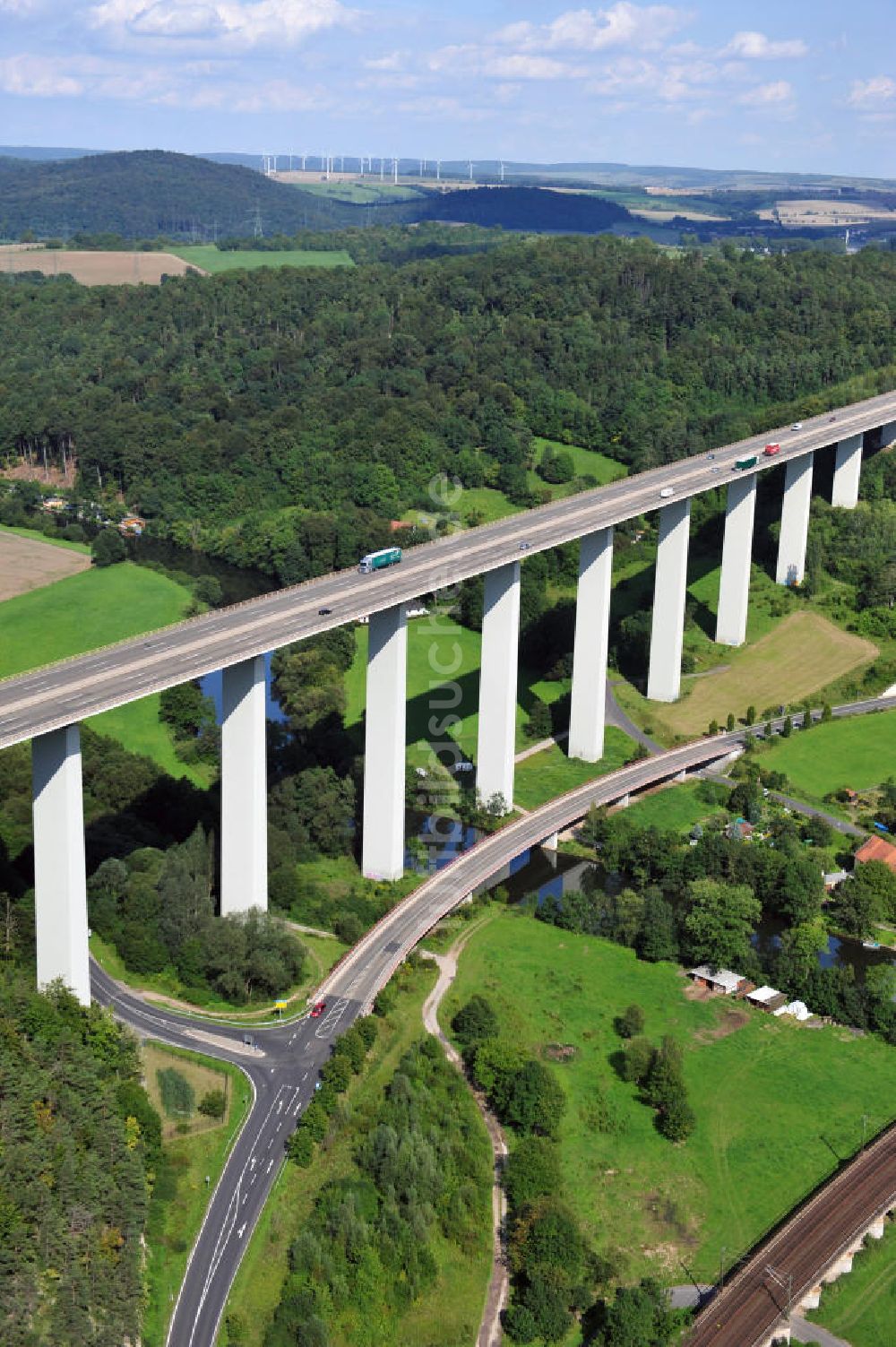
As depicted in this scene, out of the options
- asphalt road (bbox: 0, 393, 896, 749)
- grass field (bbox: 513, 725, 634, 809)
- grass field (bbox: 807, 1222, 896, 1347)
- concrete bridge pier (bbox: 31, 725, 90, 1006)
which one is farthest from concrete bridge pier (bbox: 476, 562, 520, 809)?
grass field (bbox: 807, 1222, 896, 1347)

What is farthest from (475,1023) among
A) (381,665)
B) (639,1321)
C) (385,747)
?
(381,665)

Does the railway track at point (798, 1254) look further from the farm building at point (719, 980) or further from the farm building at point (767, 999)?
the farm building at point (719, 980)

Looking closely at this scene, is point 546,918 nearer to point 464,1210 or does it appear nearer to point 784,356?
point 464,1210

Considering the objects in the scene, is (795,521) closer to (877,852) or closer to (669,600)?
(669,600)

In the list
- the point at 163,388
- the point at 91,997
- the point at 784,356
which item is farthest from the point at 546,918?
the point at 163,388

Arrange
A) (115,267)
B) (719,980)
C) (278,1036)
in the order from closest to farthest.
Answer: (278,1036) → (719,980) → (115,267)
